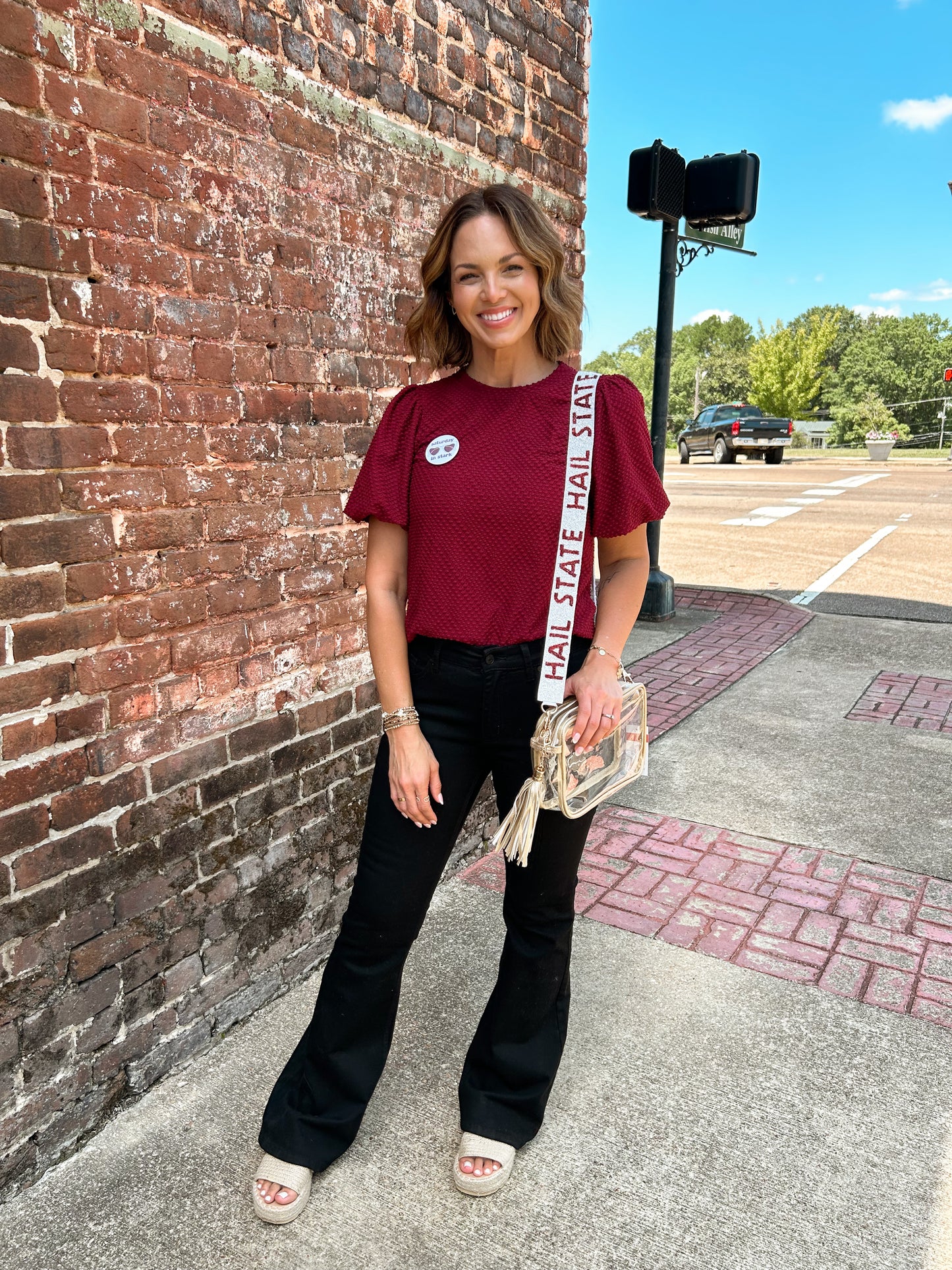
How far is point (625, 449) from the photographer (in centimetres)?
190

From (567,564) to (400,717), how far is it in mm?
469

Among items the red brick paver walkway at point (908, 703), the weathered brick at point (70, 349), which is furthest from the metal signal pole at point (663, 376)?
the weathered brick at point (70, 349)

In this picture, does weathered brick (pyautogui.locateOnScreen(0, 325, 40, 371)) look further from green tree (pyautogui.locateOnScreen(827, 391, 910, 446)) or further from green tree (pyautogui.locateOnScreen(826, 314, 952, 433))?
green tree (pyautogui.locateOnScreen(826, 314, 952, 433))

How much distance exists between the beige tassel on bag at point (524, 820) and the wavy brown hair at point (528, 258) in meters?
0.92

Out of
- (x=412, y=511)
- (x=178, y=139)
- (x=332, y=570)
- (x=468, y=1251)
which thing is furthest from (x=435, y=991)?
(x=178, y=139)

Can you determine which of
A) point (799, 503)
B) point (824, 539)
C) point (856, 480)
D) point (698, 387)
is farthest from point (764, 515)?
point (698, 387)

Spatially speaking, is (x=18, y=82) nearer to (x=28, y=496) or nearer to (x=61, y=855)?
(x=28, y=496)

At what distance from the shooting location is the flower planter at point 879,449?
32.7m

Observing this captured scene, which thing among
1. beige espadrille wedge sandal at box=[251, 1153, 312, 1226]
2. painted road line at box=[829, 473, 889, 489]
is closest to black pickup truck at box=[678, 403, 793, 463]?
painted road line at box=[829, 473, 889, 489]

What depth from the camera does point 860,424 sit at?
51.7 m

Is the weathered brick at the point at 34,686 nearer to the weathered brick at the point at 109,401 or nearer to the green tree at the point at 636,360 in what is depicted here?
the weathered brick at the point at 109,401

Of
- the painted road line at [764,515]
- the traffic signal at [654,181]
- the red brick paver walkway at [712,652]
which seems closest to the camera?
the red brick paver walkway at [712,652]

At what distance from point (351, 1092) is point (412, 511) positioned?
1307mm

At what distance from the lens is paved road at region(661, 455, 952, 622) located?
9102 millimetres
